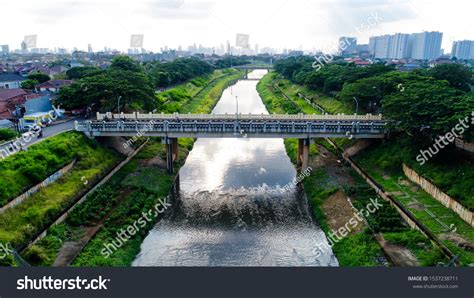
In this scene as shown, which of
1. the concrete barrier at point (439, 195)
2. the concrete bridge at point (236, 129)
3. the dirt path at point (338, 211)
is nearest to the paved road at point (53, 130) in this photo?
the concrete bridge at point (236, 129)

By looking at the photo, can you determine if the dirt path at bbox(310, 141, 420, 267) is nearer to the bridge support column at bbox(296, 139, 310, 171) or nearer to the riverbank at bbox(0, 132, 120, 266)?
the bridge support column at bbox(296, 139, 310, 171)

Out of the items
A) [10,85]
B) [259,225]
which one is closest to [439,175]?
[259,225]

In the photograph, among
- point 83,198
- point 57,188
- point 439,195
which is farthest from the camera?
point 83,198

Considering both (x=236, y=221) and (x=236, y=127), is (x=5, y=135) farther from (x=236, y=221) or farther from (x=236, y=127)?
(x=236, y=221)

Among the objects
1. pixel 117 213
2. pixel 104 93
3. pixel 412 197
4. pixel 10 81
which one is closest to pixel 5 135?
pixel 104 93

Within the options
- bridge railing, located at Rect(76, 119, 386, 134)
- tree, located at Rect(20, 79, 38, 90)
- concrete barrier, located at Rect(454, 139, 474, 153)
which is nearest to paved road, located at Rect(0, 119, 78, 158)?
bridge railing, located at Rect(76, 119, 386, 134)

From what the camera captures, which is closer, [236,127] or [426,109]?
[426,109]
